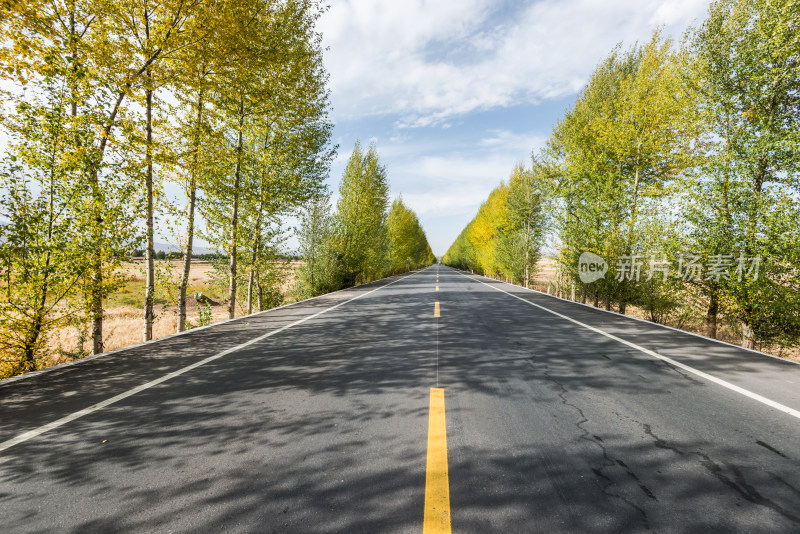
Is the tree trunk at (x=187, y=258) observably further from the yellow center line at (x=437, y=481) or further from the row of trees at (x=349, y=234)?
the yellow center line at (x=437, y=481)

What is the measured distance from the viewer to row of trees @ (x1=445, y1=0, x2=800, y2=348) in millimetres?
7465

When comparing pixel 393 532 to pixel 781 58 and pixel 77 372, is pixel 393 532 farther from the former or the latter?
pixel 781 58

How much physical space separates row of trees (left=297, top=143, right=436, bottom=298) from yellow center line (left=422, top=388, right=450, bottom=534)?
14152mm

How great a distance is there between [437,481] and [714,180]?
11.4m

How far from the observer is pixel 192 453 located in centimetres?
233

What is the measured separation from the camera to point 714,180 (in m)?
8.49

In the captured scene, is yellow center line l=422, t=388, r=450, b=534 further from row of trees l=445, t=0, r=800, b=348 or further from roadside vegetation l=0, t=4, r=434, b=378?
row of trees l=445, t=0, r=800, b=348

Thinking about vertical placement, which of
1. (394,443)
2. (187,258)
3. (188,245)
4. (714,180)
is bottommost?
(394,443)

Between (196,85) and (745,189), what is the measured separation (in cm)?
1410

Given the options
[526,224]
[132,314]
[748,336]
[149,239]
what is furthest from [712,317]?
[132,314]

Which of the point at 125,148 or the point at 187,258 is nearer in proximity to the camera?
the point at 125,148

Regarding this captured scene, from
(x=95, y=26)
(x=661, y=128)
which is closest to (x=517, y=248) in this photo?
(x=661, y=128)

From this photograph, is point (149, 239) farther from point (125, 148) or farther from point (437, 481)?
point (437, 481)

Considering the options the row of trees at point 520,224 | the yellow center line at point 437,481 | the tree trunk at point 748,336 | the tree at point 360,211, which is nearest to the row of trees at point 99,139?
the yellow center line at point 437,481
